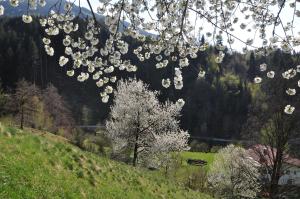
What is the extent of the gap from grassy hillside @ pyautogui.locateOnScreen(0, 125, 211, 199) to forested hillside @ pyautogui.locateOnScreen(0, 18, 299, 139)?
112m

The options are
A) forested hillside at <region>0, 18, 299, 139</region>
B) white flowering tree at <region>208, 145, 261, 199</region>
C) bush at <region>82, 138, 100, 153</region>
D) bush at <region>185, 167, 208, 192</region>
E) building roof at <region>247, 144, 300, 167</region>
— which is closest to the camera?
building roof at <region>247, 144, 300, 167</region>

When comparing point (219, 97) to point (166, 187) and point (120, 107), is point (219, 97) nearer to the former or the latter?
point (120, 107)

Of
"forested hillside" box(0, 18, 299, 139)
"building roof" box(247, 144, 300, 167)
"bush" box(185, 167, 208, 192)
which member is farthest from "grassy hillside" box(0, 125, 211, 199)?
"forested hillside" box(0, 18, 299, 139)

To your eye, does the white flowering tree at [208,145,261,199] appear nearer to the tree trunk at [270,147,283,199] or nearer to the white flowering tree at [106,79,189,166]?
the white flowering tree at [106,79,189,166]

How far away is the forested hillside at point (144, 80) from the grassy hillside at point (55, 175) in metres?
112

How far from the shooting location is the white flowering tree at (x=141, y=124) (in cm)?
3869

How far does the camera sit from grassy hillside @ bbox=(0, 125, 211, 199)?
1003 centimetres

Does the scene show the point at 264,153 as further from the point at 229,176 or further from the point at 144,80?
the point at 144,80

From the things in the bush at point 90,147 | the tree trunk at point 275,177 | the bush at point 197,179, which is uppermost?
the tree trunk at point 275,177

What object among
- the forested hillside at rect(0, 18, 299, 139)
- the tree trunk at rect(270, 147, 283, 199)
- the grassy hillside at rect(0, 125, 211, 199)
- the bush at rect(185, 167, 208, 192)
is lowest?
the bush at rect(185, 167, 208, 192)

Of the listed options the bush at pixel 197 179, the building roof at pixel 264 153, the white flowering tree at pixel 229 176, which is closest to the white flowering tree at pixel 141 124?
the white flowering tree at pixel 229 176

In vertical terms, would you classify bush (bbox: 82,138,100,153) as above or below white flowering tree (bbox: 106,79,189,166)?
below

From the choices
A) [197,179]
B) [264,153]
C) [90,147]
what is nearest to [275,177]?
[264,153]

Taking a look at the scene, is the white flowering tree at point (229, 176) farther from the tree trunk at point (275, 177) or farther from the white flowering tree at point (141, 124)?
the tree trunk at point (275, 177)
